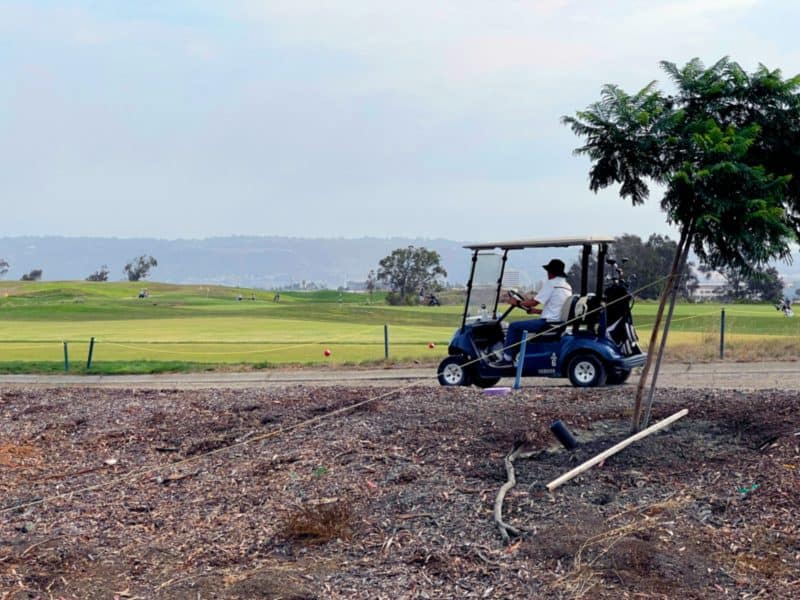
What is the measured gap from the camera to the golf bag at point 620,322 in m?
14.7

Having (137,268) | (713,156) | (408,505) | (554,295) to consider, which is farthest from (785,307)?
(137,268)

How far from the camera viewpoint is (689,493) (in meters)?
6.99

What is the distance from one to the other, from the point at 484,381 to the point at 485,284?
1.47 metres

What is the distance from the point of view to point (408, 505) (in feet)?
23.0

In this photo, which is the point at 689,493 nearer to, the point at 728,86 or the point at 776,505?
the point at 776,505

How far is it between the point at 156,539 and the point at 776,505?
4184 millimetres

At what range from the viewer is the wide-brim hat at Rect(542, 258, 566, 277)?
13961mm

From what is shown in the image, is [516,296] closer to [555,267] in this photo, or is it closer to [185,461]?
[555,267]

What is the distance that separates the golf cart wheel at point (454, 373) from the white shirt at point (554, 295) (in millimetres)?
1578

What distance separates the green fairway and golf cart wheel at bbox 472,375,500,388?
8.68 metres

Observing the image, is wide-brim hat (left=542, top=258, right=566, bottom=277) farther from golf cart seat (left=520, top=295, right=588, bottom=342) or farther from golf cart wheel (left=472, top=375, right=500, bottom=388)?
golf cart wheel (left=472, top=375, right=500, bottom=388)

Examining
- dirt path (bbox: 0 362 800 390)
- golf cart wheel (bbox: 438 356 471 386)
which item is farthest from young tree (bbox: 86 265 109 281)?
golf cart wheel (bbox: 438 356 471 386)

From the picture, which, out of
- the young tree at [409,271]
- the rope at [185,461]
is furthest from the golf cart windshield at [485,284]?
the young tree at [409,271]

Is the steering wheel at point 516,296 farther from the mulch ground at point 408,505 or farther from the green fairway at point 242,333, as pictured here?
the green fairway at point 242,333
